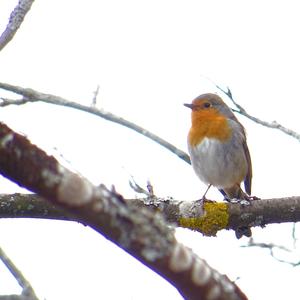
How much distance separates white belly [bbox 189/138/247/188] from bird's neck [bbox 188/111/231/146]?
7cm

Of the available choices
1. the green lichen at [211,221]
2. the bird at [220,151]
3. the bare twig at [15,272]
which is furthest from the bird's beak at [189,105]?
the bare twig at [15,272]

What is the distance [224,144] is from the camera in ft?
23.2

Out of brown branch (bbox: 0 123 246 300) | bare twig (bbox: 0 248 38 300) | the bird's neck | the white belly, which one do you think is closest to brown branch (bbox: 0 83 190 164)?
the white belly

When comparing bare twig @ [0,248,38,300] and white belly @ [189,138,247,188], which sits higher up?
white belly @ [189,138,247,188]

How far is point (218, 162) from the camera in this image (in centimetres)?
693

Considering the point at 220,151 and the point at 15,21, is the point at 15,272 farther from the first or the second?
the point at 220,151

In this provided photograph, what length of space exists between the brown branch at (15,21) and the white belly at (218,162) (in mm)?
3352

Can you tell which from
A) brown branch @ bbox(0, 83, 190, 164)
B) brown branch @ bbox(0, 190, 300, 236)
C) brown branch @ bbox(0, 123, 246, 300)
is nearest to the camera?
brown branch @ bbox(0, 123, 246, 300)

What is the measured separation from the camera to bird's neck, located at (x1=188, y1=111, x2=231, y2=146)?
23.2ft

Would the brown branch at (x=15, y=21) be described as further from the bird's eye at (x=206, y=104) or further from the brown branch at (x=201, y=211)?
the bird's eye at (x=206, y=104)

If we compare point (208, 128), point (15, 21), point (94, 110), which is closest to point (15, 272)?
point (15, 21)

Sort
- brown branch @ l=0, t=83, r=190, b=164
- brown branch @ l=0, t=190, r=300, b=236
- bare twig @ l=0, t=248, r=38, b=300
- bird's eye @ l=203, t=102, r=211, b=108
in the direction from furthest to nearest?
bird's eye @ l=203, t=102, r=211, b=108 → brown branch @ l=0, t=83, r=190, b=164 → brown branch @ l=0, t=190, r=300, b=236 → bare twig @ l=0, t=248, r=38, b=300

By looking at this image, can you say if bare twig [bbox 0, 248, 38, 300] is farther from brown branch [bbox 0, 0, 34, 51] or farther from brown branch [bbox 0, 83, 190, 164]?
brown branch [bbox 0, 83, 190, 164]

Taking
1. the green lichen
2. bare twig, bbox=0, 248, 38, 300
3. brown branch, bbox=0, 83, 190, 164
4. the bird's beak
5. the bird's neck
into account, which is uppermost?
the bird's beak
